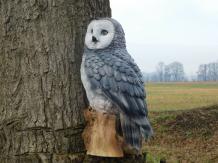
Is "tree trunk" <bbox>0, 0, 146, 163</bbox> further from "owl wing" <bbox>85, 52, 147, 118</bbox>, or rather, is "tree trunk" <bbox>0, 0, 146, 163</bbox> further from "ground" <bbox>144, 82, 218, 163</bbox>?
"ground" <bbox>144, 82, 218, 163</bbox>

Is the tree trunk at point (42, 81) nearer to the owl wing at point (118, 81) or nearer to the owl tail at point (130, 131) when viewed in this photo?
the owl wing at point (118, 81)

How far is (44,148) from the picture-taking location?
2.88 metres

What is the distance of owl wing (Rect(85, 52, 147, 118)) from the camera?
2.70 meters

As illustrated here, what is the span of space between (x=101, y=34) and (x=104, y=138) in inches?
23.8

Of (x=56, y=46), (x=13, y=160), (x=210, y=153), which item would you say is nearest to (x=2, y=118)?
(x=13, y=160)

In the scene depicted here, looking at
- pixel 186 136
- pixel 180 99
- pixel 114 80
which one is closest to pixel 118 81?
pixel 114 80

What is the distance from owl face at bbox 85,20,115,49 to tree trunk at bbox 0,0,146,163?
0.17m

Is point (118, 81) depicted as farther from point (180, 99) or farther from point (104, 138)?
point (180, 99)

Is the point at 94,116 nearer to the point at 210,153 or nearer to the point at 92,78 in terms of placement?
the point at 92,78

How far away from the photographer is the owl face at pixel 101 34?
9.14ft

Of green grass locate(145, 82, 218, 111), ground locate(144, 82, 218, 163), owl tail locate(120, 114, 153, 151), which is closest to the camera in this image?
owl tail locate(120, 114, 153, 151)

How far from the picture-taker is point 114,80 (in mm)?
2721

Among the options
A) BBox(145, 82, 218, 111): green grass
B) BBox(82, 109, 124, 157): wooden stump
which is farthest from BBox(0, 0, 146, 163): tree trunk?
BBox(145, 82, 218, 111): green grass

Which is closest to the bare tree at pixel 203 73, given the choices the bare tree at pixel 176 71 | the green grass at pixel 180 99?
the bare tree at pixel 176 71
